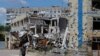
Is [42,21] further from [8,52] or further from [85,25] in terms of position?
[8,52]

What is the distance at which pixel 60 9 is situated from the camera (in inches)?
659

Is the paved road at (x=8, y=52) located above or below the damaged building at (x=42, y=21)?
below

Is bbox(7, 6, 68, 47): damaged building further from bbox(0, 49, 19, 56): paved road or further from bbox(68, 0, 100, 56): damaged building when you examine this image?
bbox(0, 49, 19, 56): paved road

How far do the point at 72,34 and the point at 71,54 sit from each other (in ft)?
2.71

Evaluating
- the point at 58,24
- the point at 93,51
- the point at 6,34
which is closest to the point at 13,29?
the point at 6,34

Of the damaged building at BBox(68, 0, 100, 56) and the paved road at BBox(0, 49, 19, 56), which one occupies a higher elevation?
the damaged building at BBox(68, 0, 100, 56)

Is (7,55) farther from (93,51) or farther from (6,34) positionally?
(93,51)

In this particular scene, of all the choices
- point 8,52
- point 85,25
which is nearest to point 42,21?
point 85,25

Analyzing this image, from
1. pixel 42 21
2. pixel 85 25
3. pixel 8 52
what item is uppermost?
pixel 42 21

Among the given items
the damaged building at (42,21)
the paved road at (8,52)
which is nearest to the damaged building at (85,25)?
the damaged building at (42,21)

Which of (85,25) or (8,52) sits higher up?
(85,25)

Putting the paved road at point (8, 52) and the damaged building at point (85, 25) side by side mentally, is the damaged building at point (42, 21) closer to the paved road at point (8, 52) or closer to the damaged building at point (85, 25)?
the damaged building at point (85, 25)

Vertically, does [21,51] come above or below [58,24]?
below

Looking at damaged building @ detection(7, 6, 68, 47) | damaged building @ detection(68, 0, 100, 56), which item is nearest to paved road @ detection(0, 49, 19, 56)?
damaged building @ detection(7, 6, 68, 47)
